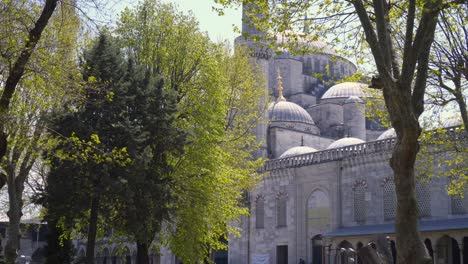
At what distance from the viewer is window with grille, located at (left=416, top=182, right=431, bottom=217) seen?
32.6 metres

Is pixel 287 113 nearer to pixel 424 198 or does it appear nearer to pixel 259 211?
pixel 259 211

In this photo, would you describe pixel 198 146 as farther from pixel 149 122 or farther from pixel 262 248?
pixel 262 248

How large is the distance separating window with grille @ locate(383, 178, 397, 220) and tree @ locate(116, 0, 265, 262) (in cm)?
1151

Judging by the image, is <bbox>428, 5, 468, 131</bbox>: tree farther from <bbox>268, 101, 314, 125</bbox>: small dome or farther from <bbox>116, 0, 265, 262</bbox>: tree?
<bbox>268, 101, 314, 125</bbox>: small dome

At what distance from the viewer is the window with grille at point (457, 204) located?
102 ft

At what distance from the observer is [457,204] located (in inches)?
1241

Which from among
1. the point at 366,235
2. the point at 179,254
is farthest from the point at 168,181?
the point at 366,235

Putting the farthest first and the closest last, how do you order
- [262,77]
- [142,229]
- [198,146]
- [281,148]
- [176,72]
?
[281,148] → [262,77] → [176,72] → [198,146] → [142,229]

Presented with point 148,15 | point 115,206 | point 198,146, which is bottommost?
point 115,206

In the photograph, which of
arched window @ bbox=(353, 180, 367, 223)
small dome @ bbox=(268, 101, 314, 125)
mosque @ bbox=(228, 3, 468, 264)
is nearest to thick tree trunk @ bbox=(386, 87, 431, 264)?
mosque @ bbox=(228, 3, 468, 264)

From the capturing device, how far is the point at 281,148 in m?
48.9

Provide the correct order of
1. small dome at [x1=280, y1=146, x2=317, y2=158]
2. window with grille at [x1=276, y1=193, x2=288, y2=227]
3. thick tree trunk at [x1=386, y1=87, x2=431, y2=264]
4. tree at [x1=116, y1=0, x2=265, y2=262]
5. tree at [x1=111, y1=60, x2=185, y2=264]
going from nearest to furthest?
thick tree trunk at [x1=386, y1=87, x2=431, y2=264] → tree at [x1=111, y1=60, x2=185, y2=264] → tree at [x1=116, y1=0, x2=265, y2=262] → window with grille at [x1=276, y1=193, x2=288, y2=227] → small dome at [x1=280, y1=146, x2=317, y2=158]

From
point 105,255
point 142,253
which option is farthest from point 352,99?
point 142,253

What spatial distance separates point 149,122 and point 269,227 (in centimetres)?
2210
